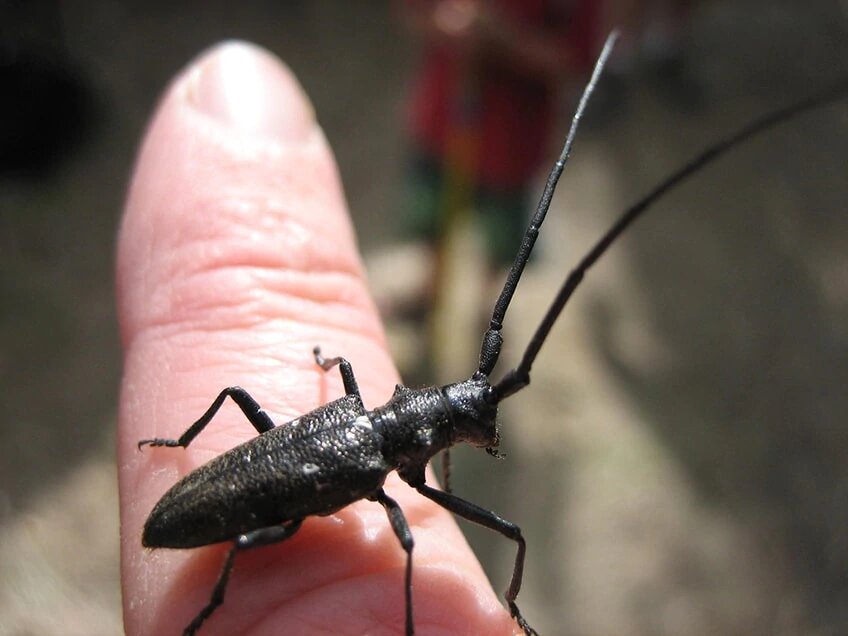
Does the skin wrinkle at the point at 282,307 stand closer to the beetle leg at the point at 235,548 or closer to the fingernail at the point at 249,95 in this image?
the fingernail at the point at 249,95

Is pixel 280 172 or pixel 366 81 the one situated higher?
pixel 366 81

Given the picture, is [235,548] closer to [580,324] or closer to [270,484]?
[270,484]

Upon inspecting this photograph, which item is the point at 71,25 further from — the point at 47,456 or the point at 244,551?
the point at 244,551

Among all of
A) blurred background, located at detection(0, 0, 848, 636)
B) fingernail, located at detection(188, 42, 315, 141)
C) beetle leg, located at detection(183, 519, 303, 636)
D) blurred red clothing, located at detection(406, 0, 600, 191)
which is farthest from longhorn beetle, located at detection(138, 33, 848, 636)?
blurred red clothing, located at detection(406, 0, 600, 191)

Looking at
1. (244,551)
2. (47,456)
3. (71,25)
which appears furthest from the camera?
(71,25)

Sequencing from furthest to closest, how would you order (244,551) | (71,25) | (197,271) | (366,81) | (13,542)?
(366,81), (71,25), (13,542), (197,271), (244,551)

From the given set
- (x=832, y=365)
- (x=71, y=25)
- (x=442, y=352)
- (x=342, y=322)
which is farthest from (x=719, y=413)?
(x=71, y=25)

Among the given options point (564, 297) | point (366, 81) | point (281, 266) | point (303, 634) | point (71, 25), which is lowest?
point (303, 634)
